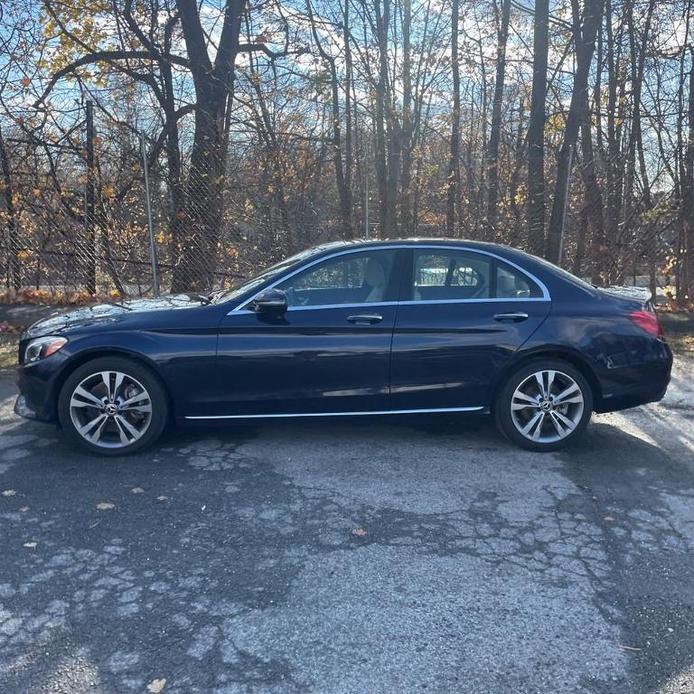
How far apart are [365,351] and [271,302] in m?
0.78

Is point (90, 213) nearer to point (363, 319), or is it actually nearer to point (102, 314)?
point (102, 314)

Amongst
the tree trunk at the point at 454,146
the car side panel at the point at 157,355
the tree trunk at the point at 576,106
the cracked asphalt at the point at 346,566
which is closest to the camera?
the cracked asphalt at the point at 346,566

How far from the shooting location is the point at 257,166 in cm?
1133

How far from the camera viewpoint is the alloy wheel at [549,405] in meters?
5.40

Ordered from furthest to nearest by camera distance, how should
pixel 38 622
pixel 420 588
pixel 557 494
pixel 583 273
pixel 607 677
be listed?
pixel 583 273
pixel 557 494
pixel 420 588
pixel 38 622
pixel 607 677

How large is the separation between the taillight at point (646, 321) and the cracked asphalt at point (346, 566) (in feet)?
2.96

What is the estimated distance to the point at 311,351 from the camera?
5.26 metres

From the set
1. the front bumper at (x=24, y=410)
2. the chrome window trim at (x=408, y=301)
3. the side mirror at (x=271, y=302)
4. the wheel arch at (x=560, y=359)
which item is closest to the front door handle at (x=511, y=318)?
the chrome window trim at (x=408, y=301)

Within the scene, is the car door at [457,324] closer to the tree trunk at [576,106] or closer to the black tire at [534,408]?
the black tire at [534,408]

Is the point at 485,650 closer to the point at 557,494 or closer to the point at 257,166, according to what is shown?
the point at 557,494

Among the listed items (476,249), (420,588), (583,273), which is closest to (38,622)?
(420,588)

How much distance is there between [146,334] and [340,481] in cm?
176

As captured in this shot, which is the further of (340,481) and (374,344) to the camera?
(374,344)

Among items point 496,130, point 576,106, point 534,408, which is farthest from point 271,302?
point 496,130
